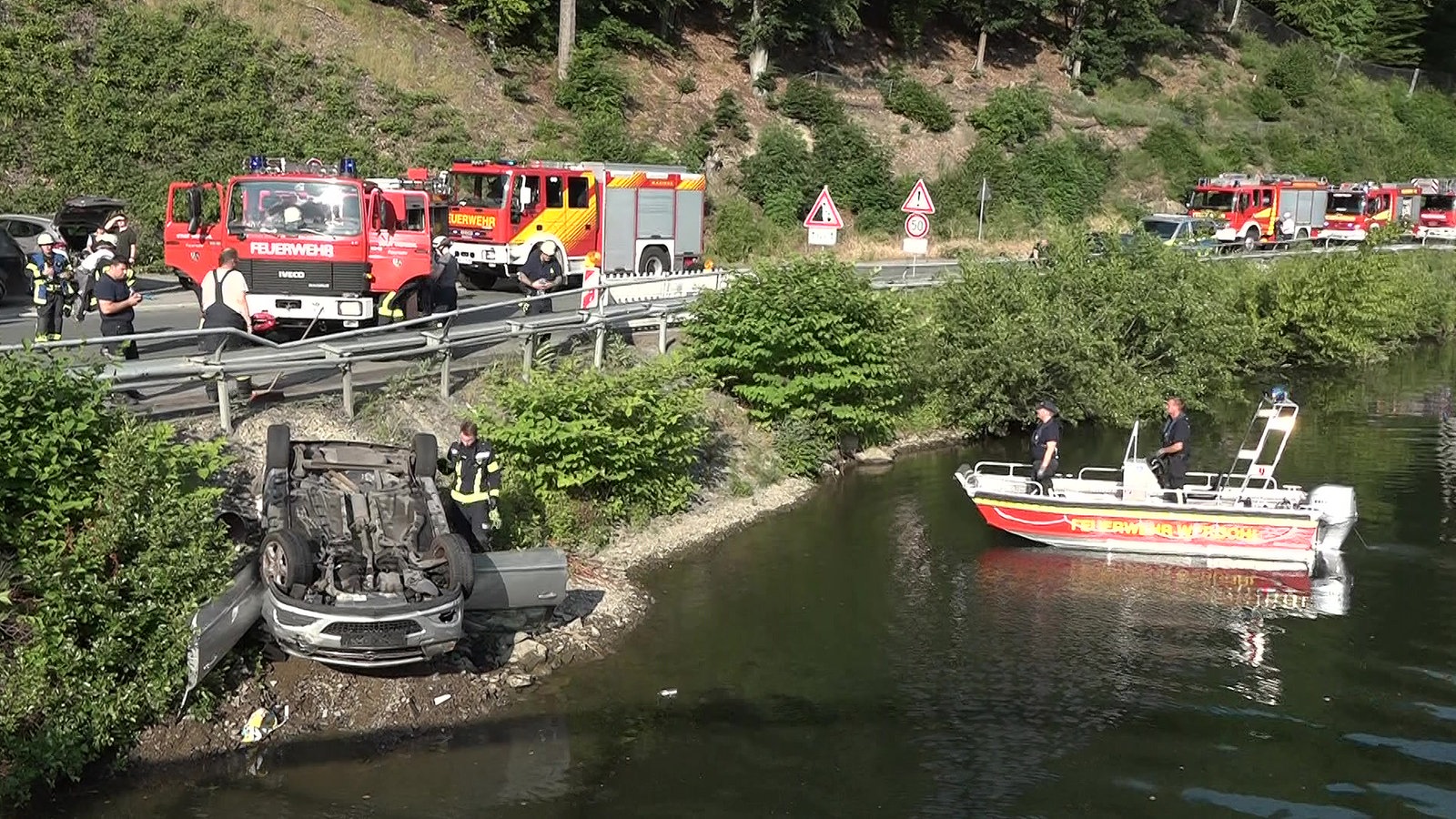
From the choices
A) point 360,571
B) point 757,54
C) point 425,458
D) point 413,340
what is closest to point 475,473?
point 425,458

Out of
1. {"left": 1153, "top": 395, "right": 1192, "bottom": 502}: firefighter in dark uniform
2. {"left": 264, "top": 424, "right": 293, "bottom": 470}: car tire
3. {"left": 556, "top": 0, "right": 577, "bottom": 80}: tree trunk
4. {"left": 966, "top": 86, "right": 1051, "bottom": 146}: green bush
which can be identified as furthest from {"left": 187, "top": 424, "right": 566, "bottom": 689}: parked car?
{"left": 966, "top": 86, "right": 1051, "bottom": 146}: green bush

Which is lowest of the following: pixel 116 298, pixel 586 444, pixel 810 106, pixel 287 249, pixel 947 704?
pixel 947 704

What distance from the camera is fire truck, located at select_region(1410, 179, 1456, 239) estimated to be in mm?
49688

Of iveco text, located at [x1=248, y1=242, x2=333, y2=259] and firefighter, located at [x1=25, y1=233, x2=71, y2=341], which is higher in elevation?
iveco text, located at [x1=248, y1=242, x2=333, y2=259]

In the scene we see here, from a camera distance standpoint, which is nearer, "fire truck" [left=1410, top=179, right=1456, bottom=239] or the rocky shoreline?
the rocky shoreline

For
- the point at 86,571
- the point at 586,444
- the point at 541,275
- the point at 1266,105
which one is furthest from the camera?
the point at 1266,105

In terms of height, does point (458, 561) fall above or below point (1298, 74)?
below

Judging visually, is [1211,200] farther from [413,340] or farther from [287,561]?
[287,561]

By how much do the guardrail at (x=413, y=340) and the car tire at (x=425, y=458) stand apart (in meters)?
2.15

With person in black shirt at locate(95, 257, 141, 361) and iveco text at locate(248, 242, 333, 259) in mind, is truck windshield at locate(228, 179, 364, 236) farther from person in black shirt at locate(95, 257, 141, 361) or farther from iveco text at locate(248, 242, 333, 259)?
person in black shirt at locate(95, 257, 141, 361)

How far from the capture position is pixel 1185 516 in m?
16.3

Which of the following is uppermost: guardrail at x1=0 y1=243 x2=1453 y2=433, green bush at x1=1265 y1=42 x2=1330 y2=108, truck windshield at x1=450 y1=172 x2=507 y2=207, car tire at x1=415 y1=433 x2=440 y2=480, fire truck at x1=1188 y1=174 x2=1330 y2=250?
green bush at x1=1265 y1=42 x2=1330 y2=108

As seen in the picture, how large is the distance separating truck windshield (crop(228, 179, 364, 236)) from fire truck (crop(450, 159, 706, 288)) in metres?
8.30

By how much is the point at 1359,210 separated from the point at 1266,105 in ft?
73.9
